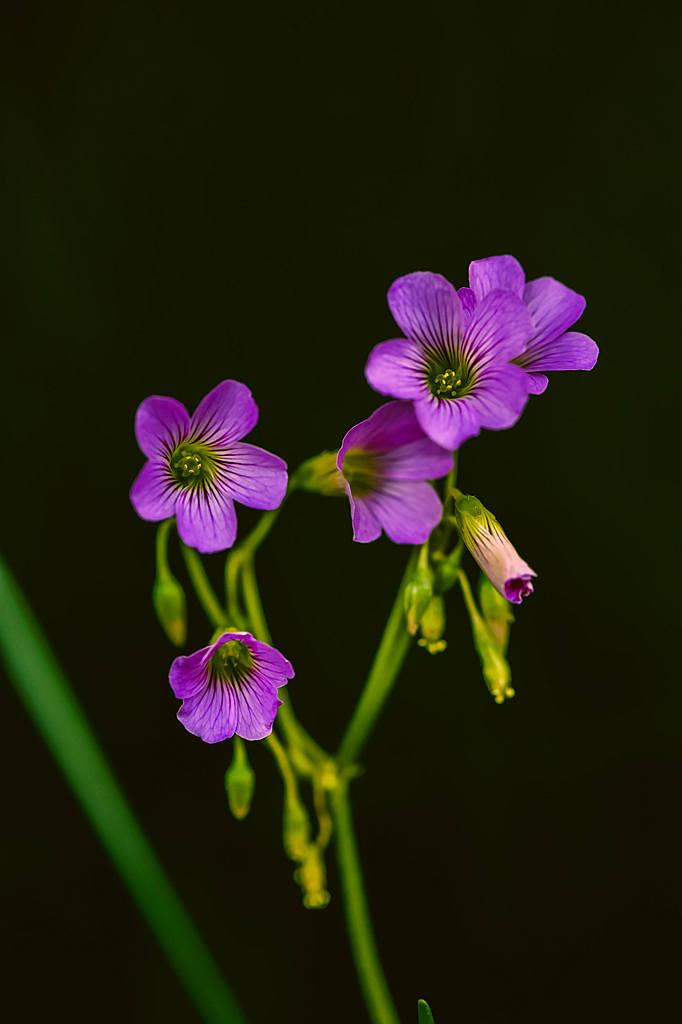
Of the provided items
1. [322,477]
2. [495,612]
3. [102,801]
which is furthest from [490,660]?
[102,801]

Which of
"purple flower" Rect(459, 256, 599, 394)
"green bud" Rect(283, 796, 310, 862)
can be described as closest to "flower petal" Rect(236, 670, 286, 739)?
"green bud" Rect(283, 796, 310, 862)

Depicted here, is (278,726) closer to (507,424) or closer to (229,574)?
(229,574)

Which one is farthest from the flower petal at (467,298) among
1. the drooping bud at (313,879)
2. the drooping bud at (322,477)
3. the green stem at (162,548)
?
the drooping bud at (313,879)

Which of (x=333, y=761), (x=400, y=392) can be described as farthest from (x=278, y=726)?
(x=400, y=392)

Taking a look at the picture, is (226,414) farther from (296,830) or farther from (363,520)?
(296,830)

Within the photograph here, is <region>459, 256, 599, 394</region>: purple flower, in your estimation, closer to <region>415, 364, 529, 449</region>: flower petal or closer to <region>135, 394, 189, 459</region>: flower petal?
<region>415, 364, 529, 449</region>: flower petal

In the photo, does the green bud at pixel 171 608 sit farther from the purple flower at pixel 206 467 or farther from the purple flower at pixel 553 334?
the purple flower at pixel 553 334

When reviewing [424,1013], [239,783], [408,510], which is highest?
A: [408,510]
